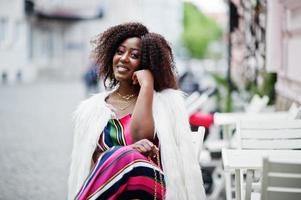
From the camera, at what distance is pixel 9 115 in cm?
1510

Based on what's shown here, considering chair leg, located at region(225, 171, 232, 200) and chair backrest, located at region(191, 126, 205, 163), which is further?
chair leg, located at region(225, 171, 232, 200)

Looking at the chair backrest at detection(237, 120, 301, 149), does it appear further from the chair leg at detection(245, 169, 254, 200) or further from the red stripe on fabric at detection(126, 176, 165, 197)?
the red stripe on fabric at detection(126, 176, 165, 197)

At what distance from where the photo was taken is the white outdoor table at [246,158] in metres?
3.88

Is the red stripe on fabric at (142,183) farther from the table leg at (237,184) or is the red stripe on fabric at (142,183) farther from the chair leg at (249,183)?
the table leg at (237,184)

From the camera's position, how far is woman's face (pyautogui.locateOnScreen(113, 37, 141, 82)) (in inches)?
163

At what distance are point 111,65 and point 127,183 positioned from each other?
1.21 meters

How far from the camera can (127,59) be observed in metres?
4.13

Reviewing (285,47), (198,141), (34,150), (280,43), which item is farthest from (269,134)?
(34,150)

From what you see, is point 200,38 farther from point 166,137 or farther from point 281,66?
point 166,137

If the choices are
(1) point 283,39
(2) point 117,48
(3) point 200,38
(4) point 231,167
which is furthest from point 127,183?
(3) point 200,38

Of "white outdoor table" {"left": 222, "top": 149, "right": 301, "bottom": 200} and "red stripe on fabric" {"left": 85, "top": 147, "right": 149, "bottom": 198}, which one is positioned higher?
"red stripe on fabric" {"left": 85, "top": 147, "right": 149, "bottom": 198}

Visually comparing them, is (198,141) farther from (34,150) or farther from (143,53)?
(34,150)

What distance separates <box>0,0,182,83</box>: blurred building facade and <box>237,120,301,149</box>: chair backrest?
88.6 feet

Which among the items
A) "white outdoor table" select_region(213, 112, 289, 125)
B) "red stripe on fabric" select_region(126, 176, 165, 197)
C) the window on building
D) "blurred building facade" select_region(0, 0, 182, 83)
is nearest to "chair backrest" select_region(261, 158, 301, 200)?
"red stripe on fabric" select_region(126, 176, 165, 197)
